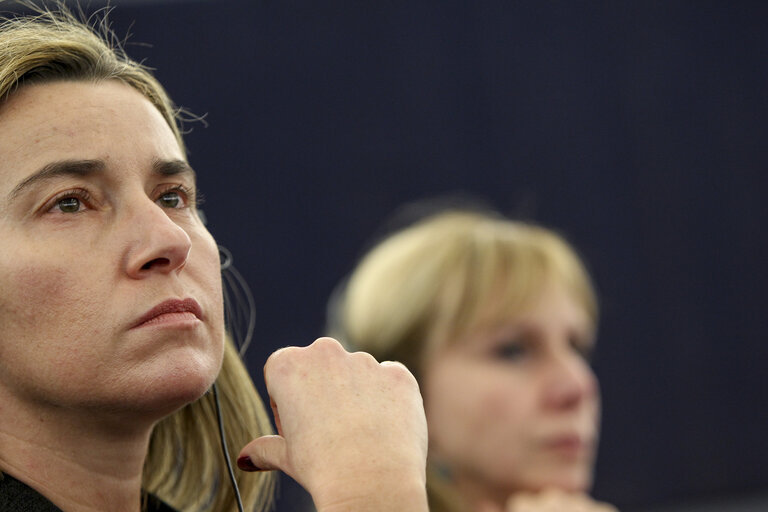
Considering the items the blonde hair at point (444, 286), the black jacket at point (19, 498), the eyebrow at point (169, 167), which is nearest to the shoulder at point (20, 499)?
the black jacket at point (19, 498)

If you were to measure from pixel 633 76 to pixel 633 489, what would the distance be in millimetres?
1320

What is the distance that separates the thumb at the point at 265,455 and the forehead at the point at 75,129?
12.5 inches

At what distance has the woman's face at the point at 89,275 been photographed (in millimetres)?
1000

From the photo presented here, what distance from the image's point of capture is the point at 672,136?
11.2ft

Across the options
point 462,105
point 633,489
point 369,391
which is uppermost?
point 369,391

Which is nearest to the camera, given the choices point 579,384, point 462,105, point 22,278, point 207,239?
point 22,278

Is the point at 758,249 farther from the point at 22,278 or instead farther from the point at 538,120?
the point at 22,278

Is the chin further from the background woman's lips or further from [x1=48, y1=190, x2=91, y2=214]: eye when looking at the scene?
the background woman's lips

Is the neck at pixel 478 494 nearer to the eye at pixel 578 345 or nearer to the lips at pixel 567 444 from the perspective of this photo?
the lips at pixel 567 444

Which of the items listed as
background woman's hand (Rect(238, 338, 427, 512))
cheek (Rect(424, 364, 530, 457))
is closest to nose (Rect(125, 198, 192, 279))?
background woman's hand (Rect(238, 338, 427, 512))

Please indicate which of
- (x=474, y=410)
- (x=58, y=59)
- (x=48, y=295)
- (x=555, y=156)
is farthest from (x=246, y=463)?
(x=555, y=156)

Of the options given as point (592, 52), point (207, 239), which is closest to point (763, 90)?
point (592, 52)

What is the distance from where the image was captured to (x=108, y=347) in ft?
3.27

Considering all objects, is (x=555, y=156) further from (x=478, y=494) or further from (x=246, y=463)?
(x=246, y=463)
